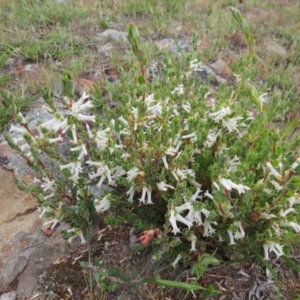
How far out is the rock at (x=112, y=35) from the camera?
4229 millimetres

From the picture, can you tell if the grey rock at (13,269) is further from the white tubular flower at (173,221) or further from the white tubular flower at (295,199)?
the white tubular flower at (295,199)

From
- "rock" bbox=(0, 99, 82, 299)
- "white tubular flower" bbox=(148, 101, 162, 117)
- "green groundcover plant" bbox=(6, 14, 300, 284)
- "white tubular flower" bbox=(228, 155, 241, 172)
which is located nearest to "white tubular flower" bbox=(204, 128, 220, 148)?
"green groundcover plant" bbox=(6, 14, 300, 284)

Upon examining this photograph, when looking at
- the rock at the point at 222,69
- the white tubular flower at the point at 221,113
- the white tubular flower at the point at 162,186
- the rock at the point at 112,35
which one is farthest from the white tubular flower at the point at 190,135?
the rock at the point at 112,35

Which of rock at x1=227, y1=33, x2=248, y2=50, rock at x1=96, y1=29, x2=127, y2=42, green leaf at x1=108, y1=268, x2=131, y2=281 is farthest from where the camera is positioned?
rock at x1=227, y1=33, x2=248, y2=50

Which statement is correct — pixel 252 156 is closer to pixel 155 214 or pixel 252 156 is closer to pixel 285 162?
pixel 285 162

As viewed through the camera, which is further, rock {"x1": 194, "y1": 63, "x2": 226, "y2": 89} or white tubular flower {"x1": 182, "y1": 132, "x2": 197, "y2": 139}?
rock {"x1": 194, "y1": 63, "x2": 226, "y2": 89}

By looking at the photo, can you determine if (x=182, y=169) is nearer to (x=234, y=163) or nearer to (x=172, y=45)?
(x=234, y=163)

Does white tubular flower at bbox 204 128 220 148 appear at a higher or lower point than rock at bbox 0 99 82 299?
higher

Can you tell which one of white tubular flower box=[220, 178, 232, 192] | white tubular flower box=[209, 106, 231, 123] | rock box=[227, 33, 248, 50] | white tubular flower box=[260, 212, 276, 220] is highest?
white tubular flower box=[209, 106, 231, 123]

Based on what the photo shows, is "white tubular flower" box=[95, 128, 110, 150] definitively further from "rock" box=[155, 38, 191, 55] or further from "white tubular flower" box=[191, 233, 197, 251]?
"rock" box=[155, 38, 191, 55]

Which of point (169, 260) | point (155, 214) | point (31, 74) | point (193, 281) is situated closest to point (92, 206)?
point (155, 214)

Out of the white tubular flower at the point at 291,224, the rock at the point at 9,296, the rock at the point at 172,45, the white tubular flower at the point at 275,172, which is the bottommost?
the rock at the point at 9,296

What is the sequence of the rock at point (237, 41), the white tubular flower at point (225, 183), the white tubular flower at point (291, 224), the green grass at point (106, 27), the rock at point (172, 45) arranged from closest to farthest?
the white tubular flower at point (225, 183), the white tubular flower at point (291, 224), the green grass at point (106, 27), the rock at point (172, 45), the rock at point (237, 41)

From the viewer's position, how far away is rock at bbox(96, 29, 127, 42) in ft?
13.9
